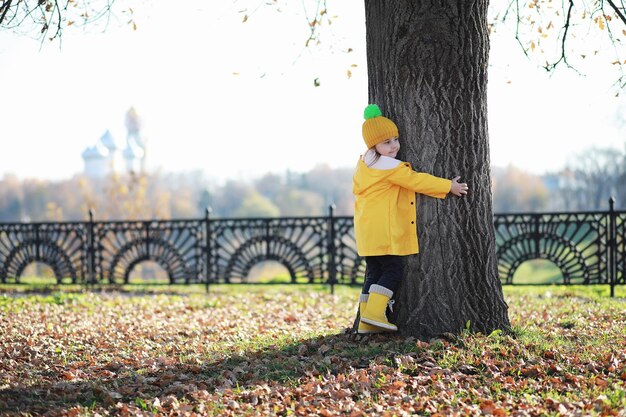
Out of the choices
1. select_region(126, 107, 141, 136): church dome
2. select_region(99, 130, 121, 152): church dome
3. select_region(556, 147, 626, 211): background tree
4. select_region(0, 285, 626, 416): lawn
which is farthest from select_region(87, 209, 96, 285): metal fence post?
select_region(99, 130, 121, 152): church dome

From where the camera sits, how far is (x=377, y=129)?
575cm

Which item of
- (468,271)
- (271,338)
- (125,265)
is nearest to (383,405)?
(468,271)

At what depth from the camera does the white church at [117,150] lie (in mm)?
90375

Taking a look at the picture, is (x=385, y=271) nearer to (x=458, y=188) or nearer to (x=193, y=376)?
(x=458, y=188)

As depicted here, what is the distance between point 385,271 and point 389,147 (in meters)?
0.98

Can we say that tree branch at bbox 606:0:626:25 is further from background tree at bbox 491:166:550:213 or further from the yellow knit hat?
background tree at bbox 491:166:550:213

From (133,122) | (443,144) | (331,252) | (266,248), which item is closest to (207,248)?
(266,248)

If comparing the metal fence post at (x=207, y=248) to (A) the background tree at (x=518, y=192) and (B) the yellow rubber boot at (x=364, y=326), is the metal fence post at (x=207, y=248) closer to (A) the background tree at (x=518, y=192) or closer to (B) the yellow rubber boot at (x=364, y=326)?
(B) the yellow rubber boot at (x=364, y=326)

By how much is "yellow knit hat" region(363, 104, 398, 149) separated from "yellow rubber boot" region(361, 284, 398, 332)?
115 centimetres

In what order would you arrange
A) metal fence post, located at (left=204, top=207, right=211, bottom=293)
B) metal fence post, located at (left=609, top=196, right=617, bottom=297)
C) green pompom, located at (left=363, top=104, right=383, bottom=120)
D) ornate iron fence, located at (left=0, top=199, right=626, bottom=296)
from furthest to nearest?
metal fence post, located at (left=204, top=207, right=211, bottom=293) → ornate iron fence, located at (left=0, top=199, right=626, bottom=296) → metal fence post, located at (left=609, top=196, right=617, bottom=297) → green pompom, located at (left=363, top=104, right=383, bottom=120)

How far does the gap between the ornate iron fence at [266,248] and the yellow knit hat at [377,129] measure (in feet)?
17.4

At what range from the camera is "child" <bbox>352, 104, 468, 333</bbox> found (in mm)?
5742

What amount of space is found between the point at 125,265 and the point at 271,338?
739 cm

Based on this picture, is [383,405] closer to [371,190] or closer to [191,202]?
[371,190]
